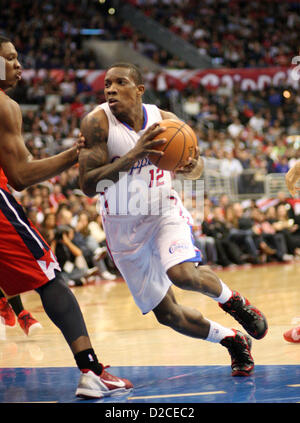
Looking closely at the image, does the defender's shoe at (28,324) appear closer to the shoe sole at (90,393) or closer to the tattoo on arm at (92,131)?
the shoe sole at (90,393)

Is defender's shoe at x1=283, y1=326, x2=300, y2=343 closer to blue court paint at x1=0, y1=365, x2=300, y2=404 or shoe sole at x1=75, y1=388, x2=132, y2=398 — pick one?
blue court paint at x1=0, y1=365, x2=300, y2=404

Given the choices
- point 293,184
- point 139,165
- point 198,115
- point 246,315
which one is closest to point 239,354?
point 246,315

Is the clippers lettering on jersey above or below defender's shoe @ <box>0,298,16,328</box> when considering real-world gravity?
above

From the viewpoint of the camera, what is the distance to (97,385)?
380 cm

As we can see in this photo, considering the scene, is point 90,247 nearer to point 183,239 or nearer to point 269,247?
point 269,247

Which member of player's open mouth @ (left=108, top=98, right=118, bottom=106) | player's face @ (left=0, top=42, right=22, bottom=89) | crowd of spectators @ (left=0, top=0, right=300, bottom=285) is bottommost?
crowd of spectators @ (left=0, top=0, right=300, bottom=285)

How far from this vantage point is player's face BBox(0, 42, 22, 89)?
3973 mm

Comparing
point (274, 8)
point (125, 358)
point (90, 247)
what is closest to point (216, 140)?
point (90, 247)

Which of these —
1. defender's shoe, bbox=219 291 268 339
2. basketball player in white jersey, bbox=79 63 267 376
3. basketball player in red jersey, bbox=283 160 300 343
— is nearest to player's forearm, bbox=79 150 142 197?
basketball player in white jersey, bbox=79 63 267 376

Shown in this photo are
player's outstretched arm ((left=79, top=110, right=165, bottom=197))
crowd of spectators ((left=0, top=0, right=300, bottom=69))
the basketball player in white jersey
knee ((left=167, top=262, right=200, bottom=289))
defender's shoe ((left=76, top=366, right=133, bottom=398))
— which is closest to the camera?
defender's shoe ((left=76, top=366, right=133, bottom=398))

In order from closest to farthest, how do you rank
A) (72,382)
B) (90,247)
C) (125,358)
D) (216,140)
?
(72,382) → (125,358) → (90,247) → (216,140)

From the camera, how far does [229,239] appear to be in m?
12.9
